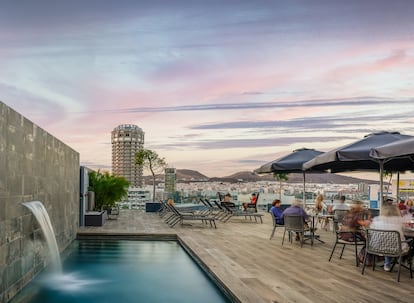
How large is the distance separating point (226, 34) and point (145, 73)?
2.92 meters

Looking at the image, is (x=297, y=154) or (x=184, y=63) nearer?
(x=297, y=154)

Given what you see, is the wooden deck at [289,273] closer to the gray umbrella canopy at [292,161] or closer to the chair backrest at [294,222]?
the chair backrest at [294,222]

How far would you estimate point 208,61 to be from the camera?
518 inches

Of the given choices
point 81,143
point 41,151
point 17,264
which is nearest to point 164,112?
point 81,143

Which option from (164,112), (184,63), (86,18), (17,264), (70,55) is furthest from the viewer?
(164,112)

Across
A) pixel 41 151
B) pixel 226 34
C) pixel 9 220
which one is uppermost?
pixel 226 34

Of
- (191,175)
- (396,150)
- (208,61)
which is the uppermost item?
(208,61)

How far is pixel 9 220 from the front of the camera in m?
5.20

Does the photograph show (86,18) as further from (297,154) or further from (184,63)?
(297,154)

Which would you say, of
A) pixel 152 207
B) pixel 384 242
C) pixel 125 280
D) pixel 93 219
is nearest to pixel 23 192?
pixel 125 280

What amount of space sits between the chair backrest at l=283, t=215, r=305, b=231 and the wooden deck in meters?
0.37

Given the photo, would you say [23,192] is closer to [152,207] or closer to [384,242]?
[384,242]

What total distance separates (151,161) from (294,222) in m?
14.0

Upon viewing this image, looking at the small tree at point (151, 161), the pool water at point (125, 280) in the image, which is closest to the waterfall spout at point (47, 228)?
the pool water at point (125, 280)
